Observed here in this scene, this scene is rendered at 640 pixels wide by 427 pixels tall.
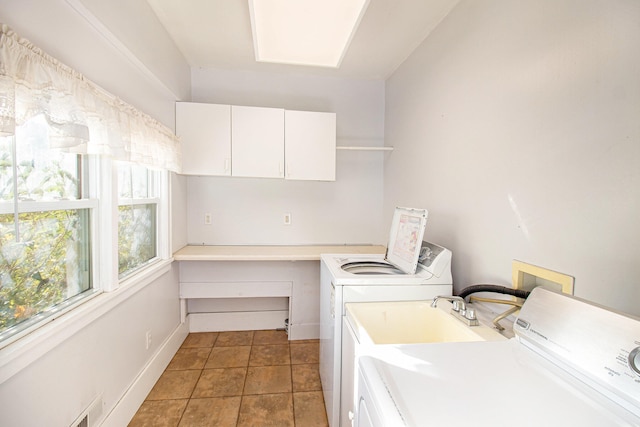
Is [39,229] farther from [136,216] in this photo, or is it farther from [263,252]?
[263,252]

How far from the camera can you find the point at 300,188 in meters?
2.77

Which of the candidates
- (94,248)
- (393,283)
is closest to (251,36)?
(94,248)

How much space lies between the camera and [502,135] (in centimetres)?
131

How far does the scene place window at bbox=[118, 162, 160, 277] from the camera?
5.43 feet

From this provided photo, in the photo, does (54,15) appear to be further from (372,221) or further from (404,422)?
(372,221)

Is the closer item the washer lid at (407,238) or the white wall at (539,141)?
the white wall at (539,141)

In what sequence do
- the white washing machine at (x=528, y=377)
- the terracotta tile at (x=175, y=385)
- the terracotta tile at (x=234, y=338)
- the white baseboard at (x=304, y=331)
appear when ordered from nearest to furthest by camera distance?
1. the white washing machine at (x=528, y=377)
2. the terracotta tile at (x=175, y=385)
3. the terracotta tile at (x=234, y=338)
4. the white baseboard at (x=304, y=331)

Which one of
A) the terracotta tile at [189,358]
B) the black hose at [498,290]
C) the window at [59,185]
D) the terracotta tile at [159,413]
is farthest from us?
the terracotta tile at [189,358]

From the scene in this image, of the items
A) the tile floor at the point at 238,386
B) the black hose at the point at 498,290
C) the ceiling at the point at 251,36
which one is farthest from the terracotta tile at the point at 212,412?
the ceiling at the point at 251,36

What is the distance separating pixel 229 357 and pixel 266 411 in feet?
2.36

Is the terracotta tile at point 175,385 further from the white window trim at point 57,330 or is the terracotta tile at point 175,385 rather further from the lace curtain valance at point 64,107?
the lace curtain valance at point 64,107

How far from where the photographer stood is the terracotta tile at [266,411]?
5.52ft

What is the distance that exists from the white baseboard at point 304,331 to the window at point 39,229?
1.75 metres

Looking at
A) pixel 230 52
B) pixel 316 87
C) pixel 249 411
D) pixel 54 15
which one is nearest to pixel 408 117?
pixel 316 87
